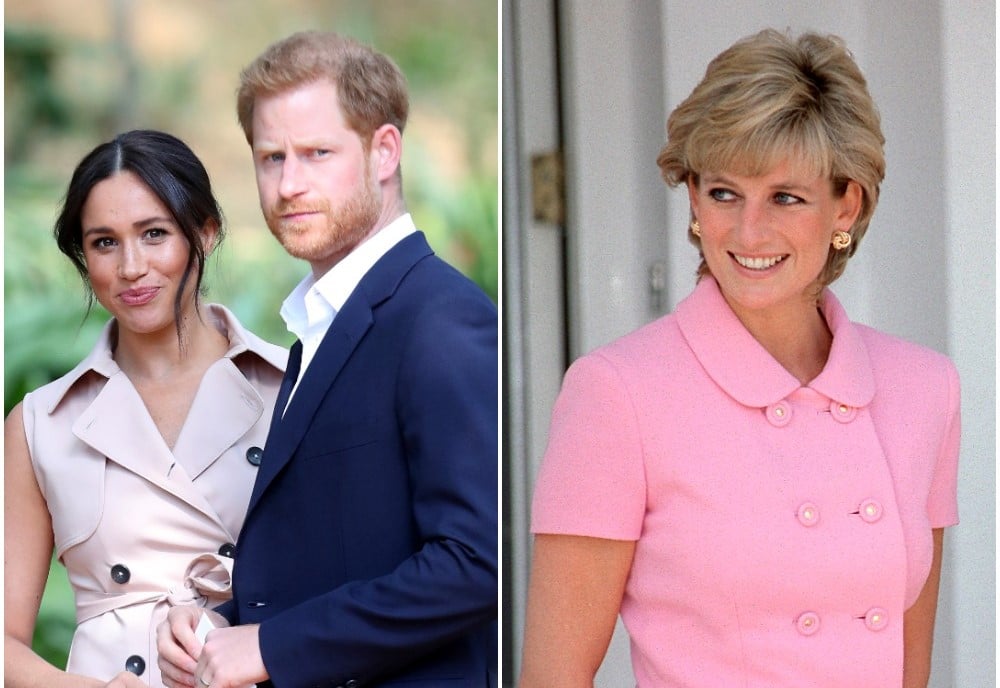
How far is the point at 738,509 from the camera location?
2.56 meters

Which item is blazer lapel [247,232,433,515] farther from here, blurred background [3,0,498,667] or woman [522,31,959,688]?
woman [522,31,959,688]

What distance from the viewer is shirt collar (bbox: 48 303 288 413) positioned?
264 cm

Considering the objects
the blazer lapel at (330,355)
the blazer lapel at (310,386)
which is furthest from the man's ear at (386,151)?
the blazer lapel at (310,386)

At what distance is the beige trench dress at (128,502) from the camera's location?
8.59ft

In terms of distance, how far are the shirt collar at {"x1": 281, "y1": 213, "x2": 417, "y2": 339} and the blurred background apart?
23 millimetres

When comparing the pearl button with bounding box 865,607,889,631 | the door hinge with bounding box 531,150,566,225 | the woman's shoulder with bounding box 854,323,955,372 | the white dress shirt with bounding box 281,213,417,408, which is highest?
the door hinge with bounding box 531,150,566,225

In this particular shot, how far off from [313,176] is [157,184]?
0.27 meters

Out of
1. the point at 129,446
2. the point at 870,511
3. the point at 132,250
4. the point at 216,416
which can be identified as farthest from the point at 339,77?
the point at 870,511

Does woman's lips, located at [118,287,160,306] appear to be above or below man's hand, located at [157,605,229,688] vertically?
above

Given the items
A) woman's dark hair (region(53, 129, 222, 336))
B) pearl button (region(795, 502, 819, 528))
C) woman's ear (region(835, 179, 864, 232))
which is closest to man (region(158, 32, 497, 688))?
woman's dark hair (region(53, 129, 222, 336))

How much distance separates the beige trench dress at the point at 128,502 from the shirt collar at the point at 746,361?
77cm

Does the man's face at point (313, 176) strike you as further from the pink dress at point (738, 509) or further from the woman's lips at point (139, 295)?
the pink dress at point (738, 509)

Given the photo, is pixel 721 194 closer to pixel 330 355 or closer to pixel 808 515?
pixel 808 515

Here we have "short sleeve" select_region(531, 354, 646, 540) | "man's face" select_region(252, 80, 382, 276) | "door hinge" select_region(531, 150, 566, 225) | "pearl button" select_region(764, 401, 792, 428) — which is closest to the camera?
"short sleeve" select_region(531, 354, 646, 540)
